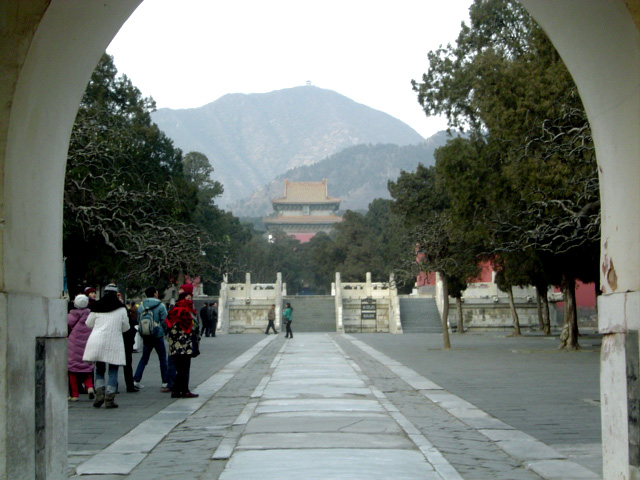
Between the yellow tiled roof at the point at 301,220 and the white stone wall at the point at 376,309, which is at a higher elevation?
the yellow tiled roof at the point at 301,220

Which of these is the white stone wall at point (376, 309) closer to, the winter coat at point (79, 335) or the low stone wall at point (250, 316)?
the low stone wall at point (250, 316)

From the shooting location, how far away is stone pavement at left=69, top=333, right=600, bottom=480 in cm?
665

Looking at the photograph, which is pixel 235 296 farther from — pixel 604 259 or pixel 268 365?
pixel 604 259

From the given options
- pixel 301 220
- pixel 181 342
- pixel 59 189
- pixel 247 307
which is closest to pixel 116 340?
pixel 181 342

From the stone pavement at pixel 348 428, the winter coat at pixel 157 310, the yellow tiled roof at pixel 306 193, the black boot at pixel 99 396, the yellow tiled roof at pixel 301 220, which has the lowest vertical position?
the stone pavement at pixel 348 428

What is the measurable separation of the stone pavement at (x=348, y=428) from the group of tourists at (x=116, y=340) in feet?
1.21

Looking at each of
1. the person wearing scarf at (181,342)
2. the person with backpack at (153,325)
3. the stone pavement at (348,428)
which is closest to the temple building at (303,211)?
the stone pavement at (348,428)

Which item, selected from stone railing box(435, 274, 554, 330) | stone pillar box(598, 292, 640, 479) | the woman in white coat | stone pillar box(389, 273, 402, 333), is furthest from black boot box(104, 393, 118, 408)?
stone railing box(435, 274, 554, 330)

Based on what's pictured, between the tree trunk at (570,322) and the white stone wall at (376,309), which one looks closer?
the tree trunk at (570,322)

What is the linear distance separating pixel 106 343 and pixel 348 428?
3.89m

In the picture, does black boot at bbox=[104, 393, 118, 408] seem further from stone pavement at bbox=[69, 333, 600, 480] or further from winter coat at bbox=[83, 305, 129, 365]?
winter coat at bbox=[83, 305, 129, 365]

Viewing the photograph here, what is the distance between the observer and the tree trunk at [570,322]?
940 inches

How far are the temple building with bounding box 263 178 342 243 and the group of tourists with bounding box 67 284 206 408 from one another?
106778 millimetres

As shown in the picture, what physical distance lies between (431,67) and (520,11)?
3.36 m
